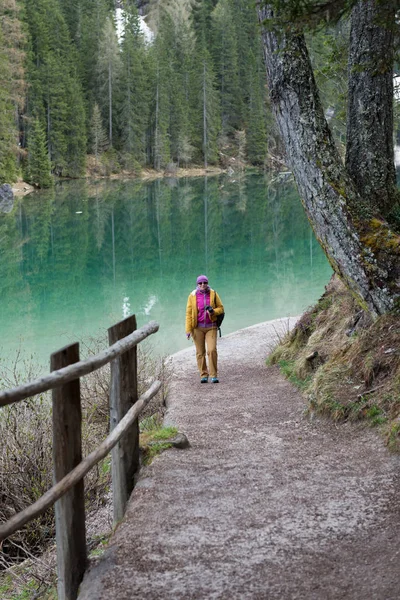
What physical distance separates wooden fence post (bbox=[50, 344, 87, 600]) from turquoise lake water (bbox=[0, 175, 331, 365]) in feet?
29.8

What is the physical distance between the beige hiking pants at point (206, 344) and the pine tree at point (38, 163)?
49286 mm

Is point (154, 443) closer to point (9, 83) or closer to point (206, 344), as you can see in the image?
point (206, 344)

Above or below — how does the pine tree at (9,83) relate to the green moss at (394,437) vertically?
above

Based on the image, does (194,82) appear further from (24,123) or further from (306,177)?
(306,177)

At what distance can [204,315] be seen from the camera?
990 centimetres

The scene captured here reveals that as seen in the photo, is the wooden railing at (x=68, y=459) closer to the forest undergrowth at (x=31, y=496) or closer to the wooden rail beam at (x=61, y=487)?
the wooden rail beam at (x=61, y=487)

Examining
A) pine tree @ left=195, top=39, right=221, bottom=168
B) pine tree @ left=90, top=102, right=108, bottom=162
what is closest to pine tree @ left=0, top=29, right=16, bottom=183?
pine tree @ left=90, top=102, right=108, bottom=162

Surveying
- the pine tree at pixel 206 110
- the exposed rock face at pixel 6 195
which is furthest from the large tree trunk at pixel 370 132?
the pine tree at pixel 206 110

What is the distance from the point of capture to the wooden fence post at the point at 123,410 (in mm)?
4371

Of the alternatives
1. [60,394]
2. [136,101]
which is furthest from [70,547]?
[136,101]

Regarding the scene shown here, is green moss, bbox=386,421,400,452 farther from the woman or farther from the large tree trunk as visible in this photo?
the woman

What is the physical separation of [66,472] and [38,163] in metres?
56.0

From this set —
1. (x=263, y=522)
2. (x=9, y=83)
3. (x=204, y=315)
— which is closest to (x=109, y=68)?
(x=9, y=83)

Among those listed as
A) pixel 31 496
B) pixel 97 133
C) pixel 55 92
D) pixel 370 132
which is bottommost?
pixel 31 496
